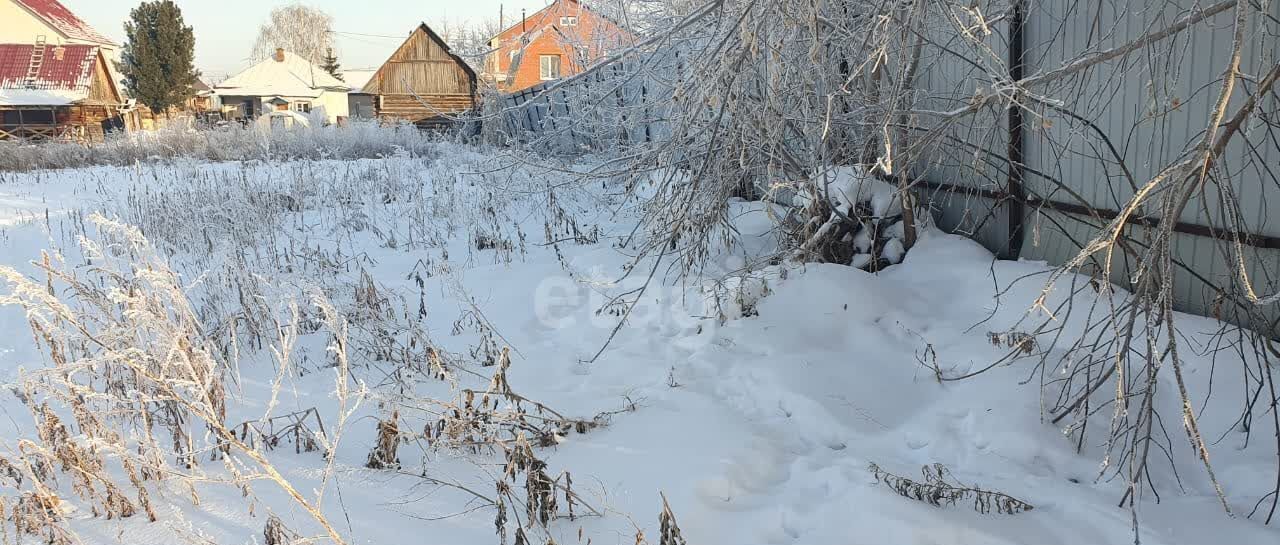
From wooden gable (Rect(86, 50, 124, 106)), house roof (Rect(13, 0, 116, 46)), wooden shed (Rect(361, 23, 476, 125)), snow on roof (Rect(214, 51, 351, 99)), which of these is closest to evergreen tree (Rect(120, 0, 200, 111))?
wooden gable (Rect(86, 50, 124, 106))

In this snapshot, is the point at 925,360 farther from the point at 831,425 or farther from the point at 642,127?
the point at 642,127

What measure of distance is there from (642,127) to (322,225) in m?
3.21

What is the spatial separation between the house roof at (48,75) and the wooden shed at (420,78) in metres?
10.3

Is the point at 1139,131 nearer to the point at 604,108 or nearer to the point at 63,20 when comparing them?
the point at 604,108

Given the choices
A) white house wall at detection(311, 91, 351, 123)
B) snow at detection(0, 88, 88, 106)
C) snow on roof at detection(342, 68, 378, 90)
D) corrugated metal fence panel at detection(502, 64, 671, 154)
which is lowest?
corrugated metal fence panel at detection(502, 64, 671, 154)

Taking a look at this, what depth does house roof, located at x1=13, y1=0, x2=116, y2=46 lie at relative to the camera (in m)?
34.6

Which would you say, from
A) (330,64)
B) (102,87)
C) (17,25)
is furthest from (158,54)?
(330,64)

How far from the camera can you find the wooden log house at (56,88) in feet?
→ 100

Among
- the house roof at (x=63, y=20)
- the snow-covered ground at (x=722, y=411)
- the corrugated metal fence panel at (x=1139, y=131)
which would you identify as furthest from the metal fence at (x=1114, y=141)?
the house roof at (x=63, y=20)

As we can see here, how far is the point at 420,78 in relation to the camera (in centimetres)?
3738

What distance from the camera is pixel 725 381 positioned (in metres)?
3.46

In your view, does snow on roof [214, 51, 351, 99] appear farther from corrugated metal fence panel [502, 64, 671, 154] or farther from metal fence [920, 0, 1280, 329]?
metal fence [920, 0, 1280, 329]

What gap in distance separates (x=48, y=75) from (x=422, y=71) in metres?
14.0

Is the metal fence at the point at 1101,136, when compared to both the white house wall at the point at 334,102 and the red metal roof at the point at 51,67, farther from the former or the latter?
the white house wall at the point at 334,102
